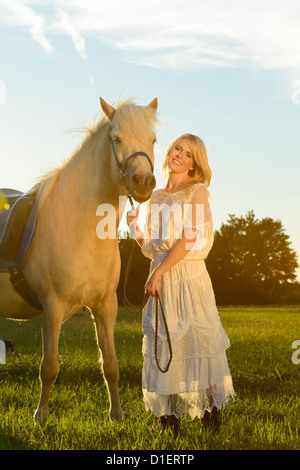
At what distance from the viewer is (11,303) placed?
5.31 m

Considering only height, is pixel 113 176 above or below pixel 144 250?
above

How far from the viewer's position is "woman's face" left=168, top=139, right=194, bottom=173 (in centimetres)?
454

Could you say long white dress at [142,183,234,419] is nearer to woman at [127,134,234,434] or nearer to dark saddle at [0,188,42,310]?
woman at [127,134,234,434]

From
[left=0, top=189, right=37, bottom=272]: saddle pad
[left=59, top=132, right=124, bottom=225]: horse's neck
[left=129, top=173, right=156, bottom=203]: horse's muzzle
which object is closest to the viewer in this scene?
[left=129, top=173, right=156, bottom=203]: horse's muzzle

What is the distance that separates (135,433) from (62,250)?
1698mm

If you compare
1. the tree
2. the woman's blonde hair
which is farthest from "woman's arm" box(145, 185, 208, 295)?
the tree

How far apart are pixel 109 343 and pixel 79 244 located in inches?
40.6

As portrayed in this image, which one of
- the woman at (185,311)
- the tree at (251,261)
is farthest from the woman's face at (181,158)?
the tree at (251,261)

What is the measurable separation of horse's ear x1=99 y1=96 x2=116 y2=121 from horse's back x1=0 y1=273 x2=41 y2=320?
1932 millimetres

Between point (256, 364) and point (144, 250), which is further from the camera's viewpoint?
point (256, 364)
